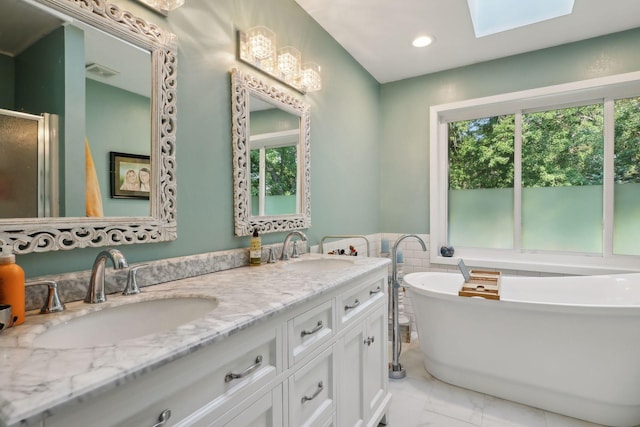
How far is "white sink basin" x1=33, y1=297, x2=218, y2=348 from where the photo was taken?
34.1 inches

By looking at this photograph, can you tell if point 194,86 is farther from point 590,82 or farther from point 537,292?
point 590,82

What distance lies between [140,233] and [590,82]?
3.24 m

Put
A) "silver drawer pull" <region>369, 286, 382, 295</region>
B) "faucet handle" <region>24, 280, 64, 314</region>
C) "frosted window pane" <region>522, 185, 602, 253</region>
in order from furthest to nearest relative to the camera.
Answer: "frosted window pane" <region>522, 185, 602, 253</region> → "silver drawer pull" <region>369, 286, 382, 295</region> → "faucet handle" <region>24, 280, 64, 314</region>

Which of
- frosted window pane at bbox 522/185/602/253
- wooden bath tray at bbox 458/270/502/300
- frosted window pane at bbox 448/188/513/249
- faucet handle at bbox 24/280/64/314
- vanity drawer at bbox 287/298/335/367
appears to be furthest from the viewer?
frosted window pane at bbox 448/188/513/249

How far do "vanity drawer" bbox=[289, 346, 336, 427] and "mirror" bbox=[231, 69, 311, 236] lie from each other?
0.76 metres

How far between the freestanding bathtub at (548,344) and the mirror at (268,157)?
108 centimetres

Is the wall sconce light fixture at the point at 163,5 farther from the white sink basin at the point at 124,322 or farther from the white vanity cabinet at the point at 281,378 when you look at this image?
the white vanity cabinet at the point at 281,378

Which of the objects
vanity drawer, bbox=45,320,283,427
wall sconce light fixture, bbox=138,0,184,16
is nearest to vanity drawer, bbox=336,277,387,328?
vanity drawer, bbox=45,320,283,427

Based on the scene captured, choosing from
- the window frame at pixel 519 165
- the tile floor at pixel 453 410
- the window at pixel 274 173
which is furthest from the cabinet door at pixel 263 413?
the window frame at pixel 519 165

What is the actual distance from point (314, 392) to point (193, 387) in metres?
0.60

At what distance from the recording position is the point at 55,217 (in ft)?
3.31

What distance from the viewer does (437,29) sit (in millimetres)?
2453

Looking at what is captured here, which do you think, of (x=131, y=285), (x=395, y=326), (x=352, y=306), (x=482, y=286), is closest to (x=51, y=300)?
(x=131, y=285)

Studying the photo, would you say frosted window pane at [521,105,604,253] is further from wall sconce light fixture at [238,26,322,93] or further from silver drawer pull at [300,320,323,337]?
silver drawer pull at [300,320,323,337]
